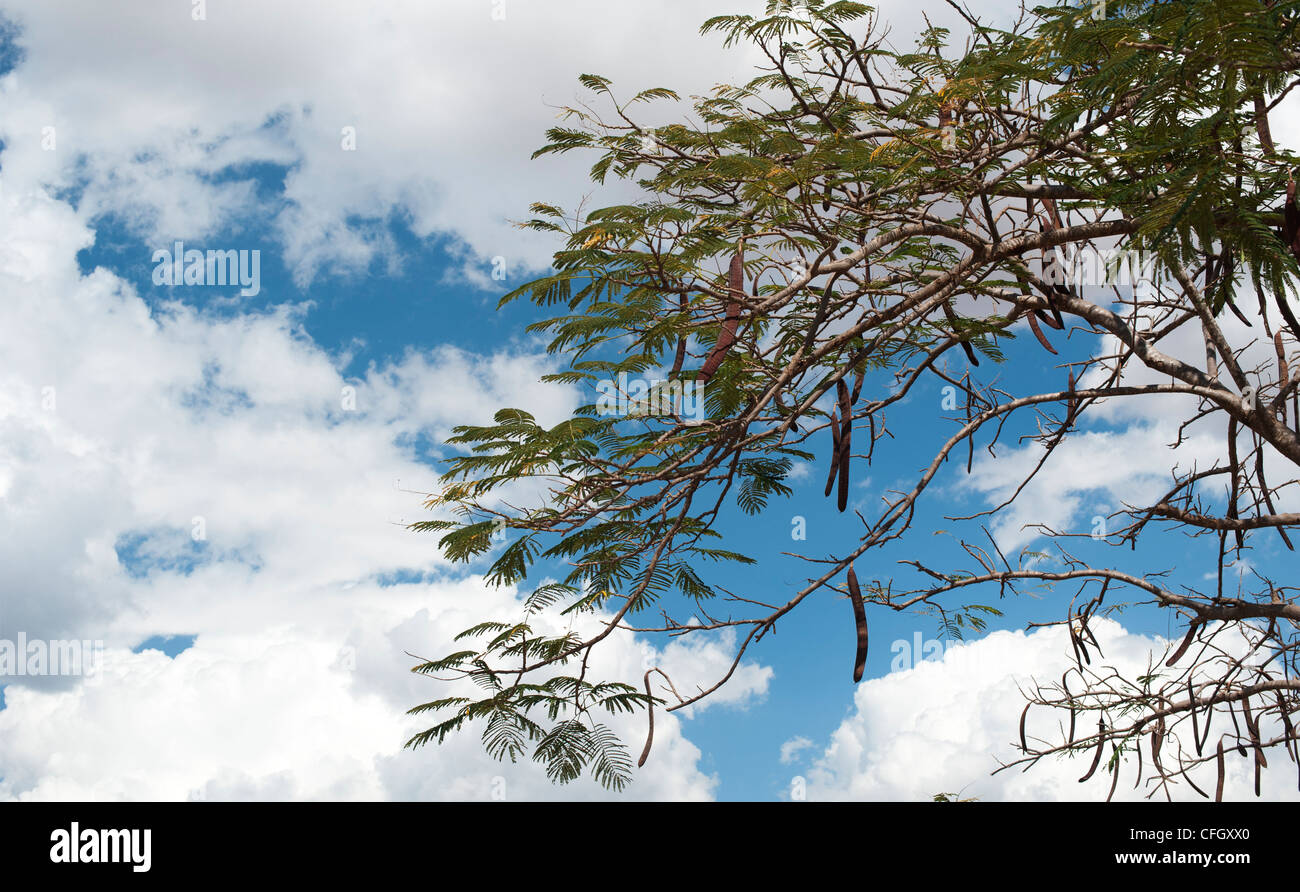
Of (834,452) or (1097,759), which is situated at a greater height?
(834,452)

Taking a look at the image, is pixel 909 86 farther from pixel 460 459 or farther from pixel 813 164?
pixel 460 459

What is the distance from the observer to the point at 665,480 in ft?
15.5

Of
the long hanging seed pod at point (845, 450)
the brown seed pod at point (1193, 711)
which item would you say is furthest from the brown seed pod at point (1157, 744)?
the long hanging seed pod at point (845, 450)

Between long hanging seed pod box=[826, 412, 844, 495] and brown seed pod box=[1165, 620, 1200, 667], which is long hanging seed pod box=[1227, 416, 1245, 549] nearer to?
brown seed pod box=[1165, 620, 1200, 667]

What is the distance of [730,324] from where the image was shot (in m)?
4.42

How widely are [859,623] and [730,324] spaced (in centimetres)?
164

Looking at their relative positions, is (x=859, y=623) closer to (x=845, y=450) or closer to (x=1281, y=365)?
(x=845, y=450)

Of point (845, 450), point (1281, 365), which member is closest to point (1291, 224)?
point (1281, 365)

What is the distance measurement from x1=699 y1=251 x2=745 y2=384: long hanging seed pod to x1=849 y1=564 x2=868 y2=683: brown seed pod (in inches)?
52.0

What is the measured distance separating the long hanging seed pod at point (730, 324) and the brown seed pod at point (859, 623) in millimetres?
1322

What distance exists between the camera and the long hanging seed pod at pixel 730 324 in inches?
168
